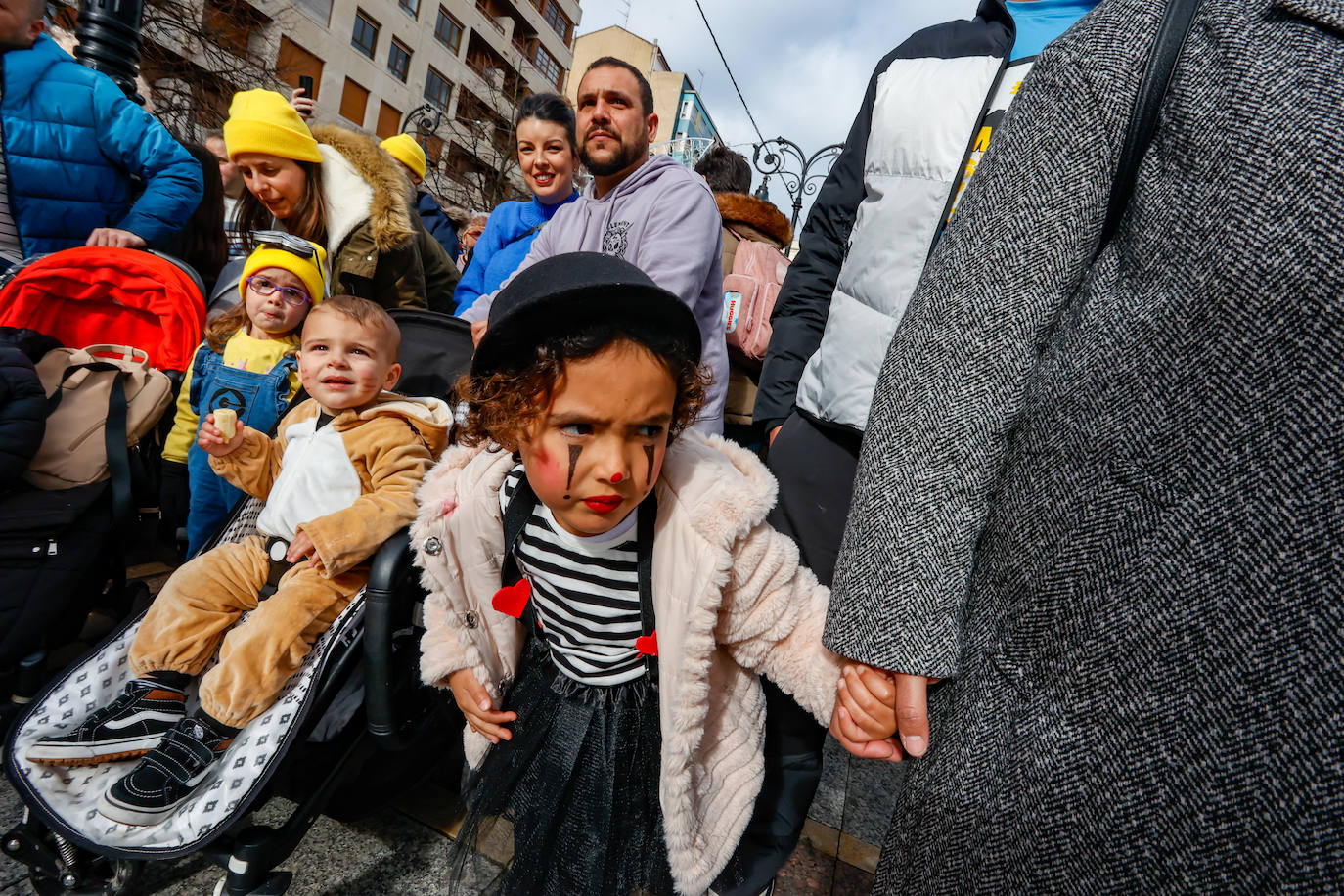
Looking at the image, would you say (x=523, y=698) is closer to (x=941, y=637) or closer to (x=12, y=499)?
(x=941, y=637)

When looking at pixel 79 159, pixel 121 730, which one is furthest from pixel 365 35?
pixel 121 730

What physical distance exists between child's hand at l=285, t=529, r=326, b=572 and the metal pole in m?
3.56

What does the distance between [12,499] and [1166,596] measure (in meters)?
3.06

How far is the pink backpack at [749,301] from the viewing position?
313 cm

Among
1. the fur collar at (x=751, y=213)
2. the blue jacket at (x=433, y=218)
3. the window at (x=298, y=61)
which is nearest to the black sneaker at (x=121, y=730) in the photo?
the fur collar at (x=751, y=213)

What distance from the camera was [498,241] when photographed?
344 centimetres

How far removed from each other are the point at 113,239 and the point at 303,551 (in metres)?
2.13

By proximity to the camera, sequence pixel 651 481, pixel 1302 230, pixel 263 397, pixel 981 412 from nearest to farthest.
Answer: pixel 1302 230, pixel 981 412, pixel 651 481, pixel 263 397

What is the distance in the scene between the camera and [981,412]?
3.01ft

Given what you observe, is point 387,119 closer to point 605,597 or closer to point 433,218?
point 433,218

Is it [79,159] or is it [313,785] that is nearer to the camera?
[313,785]

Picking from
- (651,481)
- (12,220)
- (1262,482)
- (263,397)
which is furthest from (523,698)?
(12,220)

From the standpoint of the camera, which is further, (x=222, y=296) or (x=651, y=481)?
(x=222, y=296)

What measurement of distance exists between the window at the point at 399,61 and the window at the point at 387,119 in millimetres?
1158
